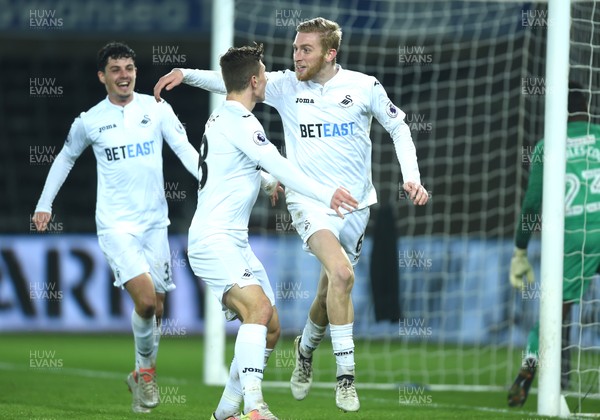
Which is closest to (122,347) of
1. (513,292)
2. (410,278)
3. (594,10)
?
(410,278)

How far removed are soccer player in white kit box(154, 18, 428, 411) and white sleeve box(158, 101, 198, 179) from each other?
28.6 inches

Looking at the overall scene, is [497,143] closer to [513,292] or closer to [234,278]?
[513,292]

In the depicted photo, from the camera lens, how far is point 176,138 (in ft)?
26.6

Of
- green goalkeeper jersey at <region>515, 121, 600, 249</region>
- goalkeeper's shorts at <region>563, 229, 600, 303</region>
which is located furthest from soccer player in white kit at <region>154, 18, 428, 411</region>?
goalkeeper's shorts at <region>563, 229, 600, 303</region>

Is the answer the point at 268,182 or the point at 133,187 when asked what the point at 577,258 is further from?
the point at 133,187

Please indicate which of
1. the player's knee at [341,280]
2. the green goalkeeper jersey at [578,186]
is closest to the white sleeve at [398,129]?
the player's knee at [341,280]

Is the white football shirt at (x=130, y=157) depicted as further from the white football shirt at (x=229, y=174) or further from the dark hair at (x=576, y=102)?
the dark hair at (x=576, y=102)

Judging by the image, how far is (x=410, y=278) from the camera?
14461 millimetres

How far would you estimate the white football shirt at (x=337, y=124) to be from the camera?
23.8ft

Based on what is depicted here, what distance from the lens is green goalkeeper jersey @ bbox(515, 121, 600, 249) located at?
8.89m

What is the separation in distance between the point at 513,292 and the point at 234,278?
8111 millimetres

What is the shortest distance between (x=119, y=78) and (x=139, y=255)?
1247mm

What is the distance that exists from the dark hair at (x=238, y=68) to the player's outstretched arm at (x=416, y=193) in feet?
3.57

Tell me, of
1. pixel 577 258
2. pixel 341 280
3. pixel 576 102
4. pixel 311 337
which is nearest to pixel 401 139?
pixel 341 280
